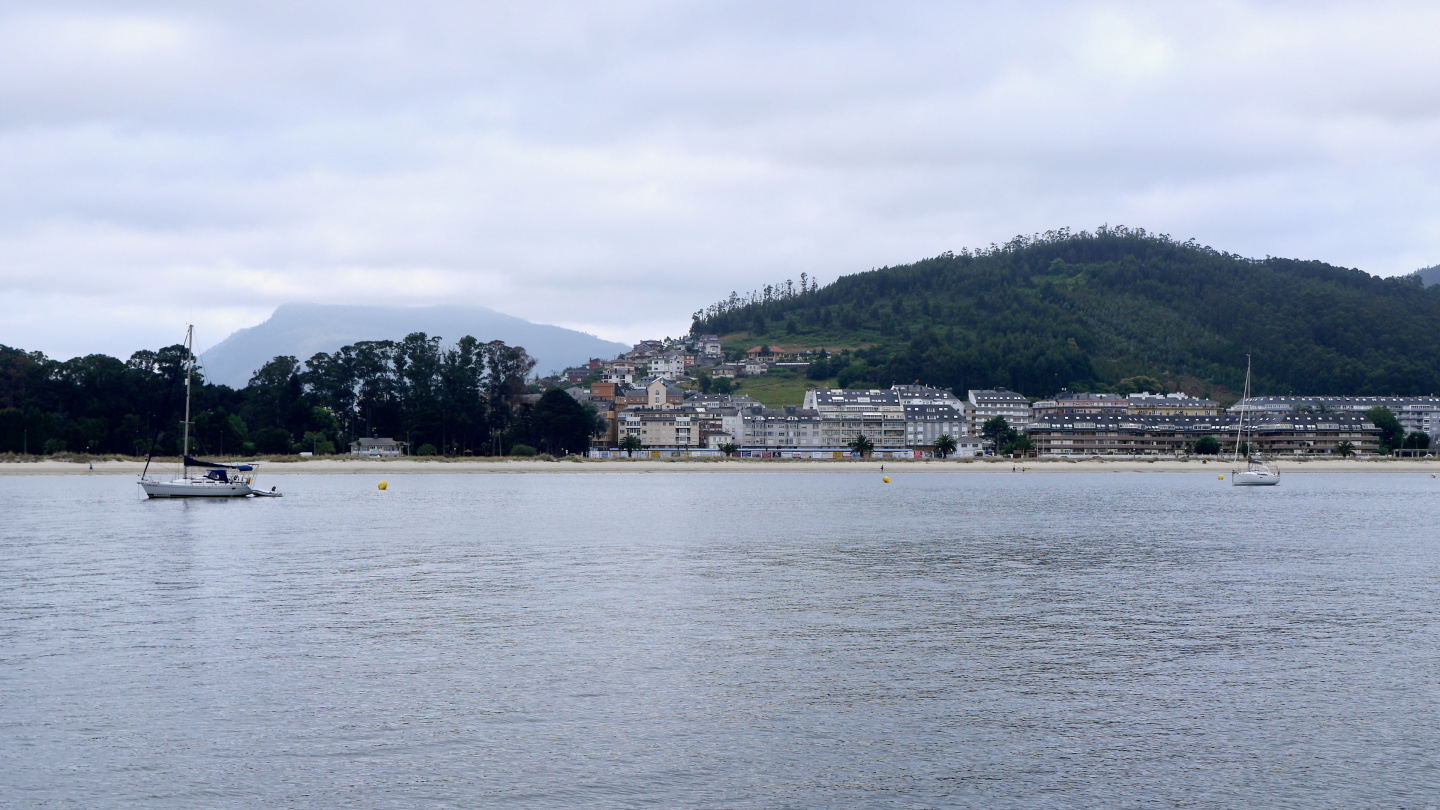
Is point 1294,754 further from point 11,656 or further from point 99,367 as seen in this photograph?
point 99,367

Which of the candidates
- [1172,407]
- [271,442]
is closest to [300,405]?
[271,442]

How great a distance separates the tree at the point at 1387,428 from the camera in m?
164

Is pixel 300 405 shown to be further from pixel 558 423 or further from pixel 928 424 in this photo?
pixel 928 424

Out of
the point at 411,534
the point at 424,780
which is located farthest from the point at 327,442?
the point at 424,780

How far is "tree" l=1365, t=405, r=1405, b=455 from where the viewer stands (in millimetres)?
164250

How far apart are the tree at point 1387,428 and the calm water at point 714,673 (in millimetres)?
147334

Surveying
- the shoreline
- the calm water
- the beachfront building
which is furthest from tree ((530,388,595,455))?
the calm water

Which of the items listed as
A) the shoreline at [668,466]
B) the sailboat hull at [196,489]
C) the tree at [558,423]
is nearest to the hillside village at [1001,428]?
the shoreline at [668,466]

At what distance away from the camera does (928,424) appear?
18788cm

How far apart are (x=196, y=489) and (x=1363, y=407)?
18603 centimetres

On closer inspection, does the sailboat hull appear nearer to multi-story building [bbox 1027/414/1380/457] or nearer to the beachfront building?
the beachfront building

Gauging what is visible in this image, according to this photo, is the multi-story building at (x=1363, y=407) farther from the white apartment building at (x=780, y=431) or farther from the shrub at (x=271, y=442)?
the shrub at (x=271, y=442)

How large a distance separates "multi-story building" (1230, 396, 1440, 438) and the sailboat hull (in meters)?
165

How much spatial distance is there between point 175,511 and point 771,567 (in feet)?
121
